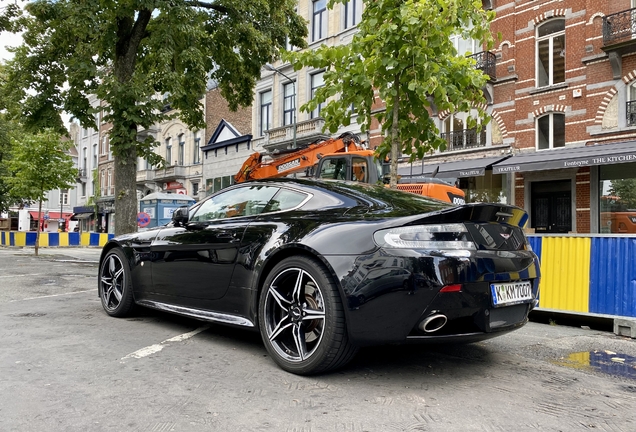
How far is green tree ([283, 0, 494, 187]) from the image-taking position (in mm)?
6828

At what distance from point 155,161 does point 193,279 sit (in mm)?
10077

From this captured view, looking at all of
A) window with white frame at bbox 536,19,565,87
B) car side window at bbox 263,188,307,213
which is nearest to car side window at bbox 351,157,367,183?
car side window at bbox 263,188,307,213

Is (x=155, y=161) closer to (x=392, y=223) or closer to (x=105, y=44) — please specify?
(x=105, y=44)

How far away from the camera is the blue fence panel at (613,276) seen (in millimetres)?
5281

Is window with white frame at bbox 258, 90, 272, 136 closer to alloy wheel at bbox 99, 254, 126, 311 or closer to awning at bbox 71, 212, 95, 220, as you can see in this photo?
alloy wheel at bbox 99, 254, 126, 311

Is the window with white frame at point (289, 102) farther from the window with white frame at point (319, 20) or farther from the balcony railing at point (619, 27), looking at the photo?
the balcony railing at point (619, 27)

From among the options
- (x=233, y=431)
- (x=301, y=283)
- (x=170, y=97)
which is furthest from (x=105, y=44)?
(x=233, y=431)

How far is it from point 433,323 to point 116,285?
3612mm

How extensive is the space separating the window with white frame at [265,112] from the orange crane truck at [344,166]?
16083mm

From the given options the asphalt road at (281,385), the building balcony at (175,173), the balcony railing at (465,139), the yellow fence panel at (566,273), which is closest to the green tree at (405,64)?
the yellow fence panel at (566,273)

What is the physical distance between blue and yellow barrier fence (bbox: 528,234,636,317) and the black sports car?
8.47 ft

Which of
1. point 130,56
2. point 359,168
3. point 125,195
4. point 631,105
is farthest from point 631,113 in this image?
point 125,195

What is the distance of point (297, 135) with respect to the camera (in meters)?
25.1

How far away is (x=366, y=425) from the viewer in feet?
7.77
